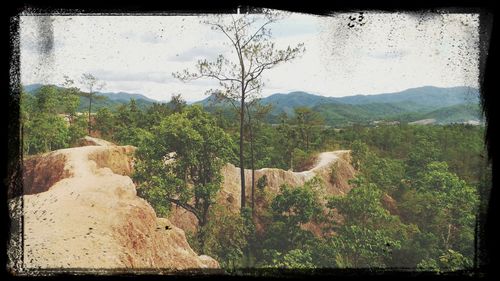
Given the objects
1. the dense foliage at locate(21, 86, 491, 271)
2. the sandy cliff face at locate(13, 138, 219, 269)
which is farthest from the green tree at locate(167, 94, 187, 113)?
the sandy cliff face at locate(13, 138, 219, 269)

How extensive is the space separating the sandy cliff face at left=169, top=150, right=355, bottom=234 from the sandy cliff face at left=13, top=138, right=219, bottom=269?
0.46 m

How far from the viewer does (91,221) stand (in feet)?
12.3

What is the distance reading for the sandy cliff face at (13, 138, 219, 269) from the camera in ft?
11.1

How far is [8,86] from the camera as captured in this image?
2916mm

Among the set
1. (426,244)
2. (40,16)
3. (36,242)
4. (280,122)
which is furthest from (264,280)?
(426,244)

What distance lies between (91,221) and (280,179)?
256cm

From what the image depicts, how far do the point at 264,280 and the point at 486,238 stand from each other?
155 centimetres

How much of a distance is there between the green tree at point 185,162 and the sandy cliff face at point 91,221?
34 cm

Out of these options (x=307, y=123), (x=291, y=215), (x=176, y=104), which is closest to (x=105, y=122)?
(x=176, y=104)

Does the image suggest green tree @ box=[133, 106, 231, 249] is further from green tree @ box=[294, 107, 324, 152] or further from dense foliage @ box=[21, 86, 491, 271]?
green tree @ box=[294, 107, 324, 152]

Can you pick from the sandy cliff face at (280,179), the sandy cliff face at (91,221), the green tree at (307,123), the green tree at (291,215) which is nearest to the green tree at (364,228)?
the sandy cliff face at (280,179)

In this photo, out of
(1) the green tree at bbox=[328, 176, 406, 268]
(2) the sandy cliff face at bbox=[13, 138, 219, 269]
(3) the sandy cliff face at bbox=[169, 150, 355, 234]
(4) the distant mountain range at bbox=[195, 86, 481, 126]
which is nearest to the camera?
(2) the sandy cliff face at bbox=[13, 138, 219, 269]

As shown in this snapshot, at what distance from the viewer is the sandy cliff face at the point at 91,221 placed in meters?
3.38

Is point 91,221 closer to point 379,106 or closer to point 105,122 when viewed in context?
point 105,122
